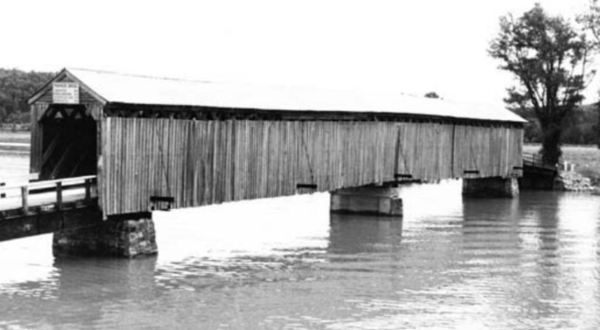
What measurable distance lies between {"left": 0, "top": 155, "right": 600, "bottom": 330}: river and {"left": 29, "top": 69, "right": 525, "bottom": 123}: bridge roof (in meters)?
4.55

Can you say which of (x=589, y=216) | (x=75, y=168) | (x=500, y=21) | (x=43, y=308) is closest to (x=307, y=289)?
(x=43, y=308)

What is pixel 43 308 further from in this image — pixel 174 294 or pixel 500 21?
pixel 500 21

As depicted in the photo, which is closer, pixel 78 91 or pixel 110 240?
pixel 78 91

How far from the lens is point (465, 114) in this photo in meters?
45.8

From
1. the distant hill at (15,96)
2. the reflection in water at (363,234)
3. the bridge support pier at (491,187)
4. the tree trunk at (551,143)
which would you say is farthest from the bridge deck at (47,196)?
the distant hill at (15,96)

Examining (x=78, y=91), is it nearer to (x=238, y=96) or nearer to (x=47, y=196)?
(x=47, y=196)

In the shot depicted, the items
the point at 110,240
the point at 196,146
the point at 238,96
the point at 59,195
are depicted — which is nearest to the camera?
the point at 59,195

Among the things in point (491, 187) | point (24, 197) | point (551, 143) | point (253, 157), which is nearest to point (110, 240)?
point (24, 197)

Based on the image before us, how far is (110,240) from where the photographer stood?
24.6 m

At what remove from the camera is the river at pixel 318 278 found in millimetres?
18812

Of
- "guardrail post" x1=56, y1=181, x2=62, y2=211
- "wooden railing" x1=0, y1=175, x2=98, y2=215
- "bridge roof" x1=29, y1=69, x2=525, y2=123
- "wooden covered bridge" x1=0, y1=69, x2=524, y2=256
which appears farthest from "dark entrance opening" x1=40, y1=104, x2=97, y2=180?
"guardrail post" x1=56, y1=181, x2=62, y2=211

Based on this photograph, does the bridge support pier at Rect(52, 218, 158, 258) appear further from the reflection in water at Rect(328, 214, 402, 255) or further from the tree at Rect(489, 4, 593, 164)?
the tree at Rect(489, 4, 593, 164)

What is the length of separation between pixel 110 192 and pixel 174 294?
3912 mm

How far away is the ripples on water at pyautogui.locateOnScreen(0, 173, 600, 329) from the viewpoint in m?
18.8
